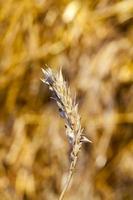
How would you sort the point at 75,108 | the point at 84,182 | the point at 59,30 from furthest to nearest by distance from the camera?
the point at 59,30, the point at 84,182, the point at 75,108

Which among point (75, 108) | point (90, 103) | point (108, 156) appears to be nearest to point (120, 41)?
point (90, 103)

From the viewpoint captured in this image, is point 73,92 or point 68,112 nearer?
point 68,112

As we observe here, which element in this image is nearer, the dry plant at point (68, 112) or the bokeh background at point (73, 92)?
the dry plant at point (68, 112)

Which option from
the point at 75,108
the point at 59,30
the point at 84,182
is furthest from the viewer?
the point at 59,30

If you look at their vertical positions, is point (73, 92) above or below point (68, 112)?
above

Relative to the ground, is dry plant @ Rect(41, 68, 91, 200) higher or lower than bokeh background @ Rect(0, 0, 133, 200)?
lower

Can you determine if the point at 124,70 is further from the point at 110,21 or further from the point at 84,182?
the point at 84,182

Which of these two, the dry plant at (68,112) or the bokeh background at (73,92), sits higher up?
the bokeh background at (73,92)

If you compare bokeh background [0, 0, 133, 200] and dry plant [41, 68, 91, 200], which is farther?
bokeh background [0, 0, 133, 200]
